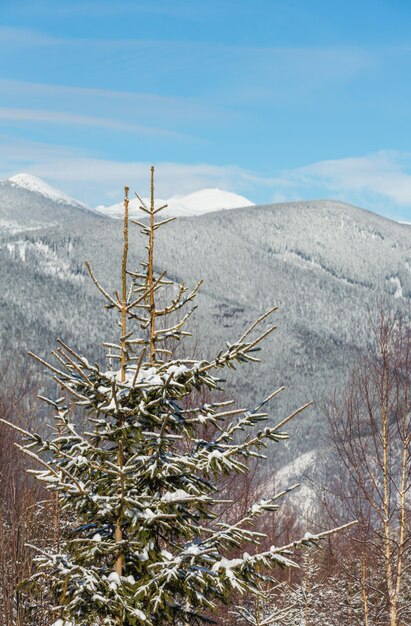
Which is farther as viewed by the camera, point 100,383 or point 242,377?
point 242,377

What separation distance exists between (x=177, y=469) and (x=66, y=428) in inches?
45.7

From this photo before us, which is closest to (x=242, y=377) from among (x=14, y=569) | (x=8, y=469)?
(x=8, y=469)

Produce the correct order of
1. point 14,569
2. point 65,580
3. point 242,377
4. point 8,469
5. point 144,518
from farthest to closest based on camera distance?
point 242,377, point 8,469, point 14,569, point 144,518, point 65,580

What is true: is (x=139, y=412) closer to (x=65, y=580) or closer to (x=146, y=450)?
(x=146, y=450)

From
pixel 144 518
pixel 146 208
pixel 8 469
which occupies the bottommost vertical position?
pixel 8 469

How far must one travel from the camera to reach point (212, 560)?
6082mm

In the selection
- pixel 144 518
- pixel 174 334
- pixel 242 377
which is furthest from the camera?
pixel 242 377

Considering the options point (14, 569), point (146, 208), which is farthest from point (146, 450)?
point (14, 569)

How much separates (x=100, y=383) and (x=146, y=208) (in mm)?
1912

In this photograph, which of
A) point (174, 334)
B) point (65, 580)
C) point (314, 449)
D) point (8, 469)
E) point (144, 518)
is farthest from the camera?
point (314, 449)

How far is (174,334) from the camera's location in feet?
23.9

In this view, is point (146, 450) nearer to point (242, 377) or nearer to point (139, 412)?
point (139, 412)

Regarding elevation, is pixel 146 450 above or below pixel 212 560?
above

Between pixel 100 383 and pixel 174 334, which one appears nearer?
pixel 100 383
